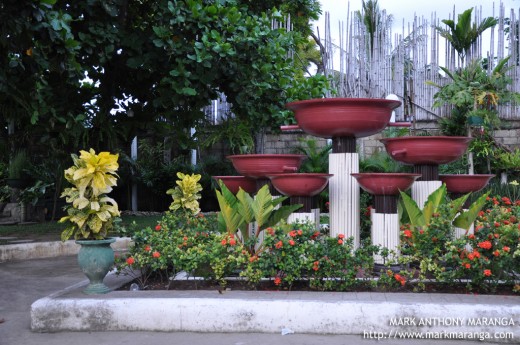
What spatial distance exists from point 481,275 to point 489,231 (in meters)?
0.44

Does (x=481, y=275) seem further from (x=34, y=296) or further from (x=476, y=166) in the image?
(x=476, y=166)

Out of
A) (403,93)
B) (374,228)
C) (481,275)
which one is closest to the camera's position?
(481,275)

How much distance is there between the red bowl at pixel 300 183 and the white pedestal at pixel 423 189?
1082 millimetres

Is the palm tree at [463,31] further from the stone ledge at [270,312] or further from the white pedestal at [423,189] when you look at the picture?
the stone ledge at [270,312]

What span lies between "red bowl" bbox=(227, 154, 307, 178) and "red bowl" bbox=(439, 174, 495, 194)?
1.57 m

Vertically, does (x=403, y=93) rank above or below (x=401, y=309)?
above

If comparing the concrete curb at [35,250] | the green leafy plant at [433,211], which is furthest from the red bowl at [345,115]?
the concrete curb at [35,250]

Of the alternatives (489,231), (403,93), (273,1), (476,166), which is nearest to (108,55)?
(273,1)

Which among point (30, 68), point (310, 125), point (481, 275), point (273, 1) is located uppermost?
point (273, 1)

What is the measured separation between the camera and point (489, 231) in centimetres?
469

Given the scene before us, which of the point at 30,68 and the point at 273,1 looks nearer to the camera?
the point at 30,68

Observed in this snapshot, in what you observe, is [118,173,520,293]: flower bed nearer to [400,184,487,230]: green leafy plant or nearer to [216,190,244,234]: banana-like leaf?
[400,184,487,230]: green leafy plant

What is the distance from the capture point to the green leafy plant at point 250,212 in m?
5.06

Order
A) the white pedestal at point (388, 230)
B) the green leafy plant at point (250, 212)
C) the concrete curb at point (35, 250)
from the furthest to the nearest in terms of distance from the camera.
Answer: the concrete curb at point (35, 250)
the white pedestal at point (388, 230)
the green leafy plant at point (250, 212)
